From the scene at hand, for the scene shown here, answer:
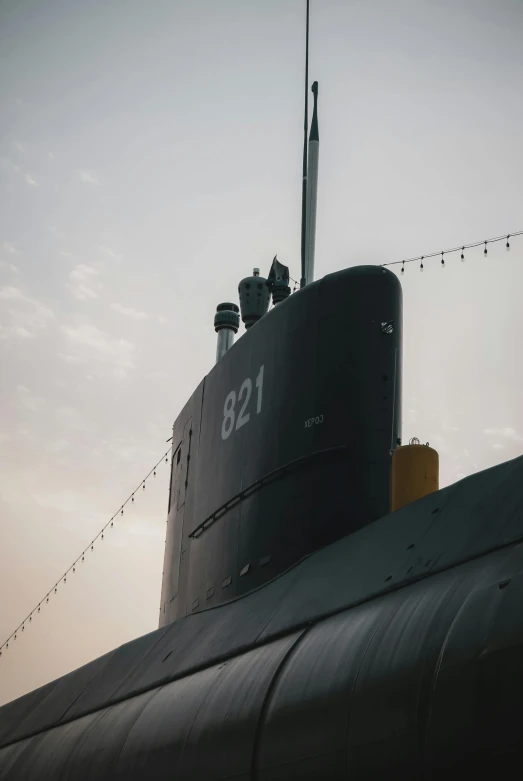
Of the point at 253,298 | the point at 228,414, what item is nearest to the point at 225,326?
the point at 253,298

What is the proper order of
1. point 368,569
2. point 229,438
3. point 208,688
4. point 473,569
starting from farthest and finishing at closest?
point 229,438 < point 208,688 < point 368,569 < point 473,569

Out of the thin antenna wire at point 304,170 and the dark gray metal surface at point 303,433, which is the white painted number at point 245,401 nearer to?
the dark gray metal surface at point 303,433

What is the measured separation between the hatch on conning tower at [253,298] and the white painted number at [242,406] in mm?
1462

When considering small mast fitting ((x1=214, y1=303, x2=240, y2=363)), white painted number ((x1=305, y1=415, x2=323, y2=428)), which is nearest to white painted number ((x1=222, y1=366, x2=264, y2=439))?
white painted number ((x1=305, y1=415, x2=323, y2=428))

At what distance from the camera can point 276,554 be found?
801 cm

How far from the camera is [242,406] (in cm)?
916

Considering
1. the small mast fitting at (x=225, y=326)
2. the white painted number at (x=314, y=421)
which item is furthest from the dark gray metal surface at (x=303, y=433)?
the small mast fitting at (x=225, y=326)

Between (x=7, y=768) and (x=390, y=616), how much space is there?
6.57 metres

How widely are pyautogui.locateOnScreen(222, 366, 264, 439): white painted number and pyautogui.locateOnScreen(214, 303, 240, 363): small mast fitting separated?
6.90ft

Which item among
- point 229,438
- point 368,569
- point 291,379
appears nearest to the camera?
point 368,569

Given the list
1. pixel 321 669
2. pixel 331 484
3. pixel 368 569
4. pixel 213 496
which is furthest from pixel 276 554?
pixel 321 669

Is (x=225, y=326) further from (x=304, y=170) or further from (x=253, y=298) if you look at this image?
(x=304, y=170)

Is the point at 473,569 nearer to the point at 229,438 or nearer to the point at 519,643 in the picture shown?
the point at 519,643

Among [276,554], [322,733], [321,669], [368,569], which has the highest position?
[276,554]
